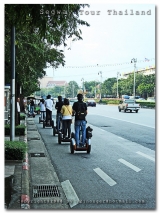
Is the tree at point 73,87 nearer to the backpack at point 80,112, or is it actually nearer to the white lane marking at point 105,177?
the backpack at point 80,112

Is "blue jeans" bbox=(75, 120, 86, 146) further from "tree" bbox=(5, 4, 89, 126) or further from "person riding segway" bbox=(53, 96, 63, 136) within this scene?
"person riding segway" bbox=(53, 96, 63, 136)

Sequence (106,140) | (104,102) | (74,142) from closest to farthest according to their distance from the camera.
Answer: (74,142) → (106,140) → (104,102)

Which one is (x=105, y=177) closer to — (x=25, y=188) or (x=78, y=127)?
(x=25, y=188)

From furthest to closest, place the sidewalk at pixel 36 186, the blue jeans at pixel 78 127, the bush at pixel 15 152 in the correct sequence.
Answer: the blue jeans at pixel 78 127 → the bush at pixel 15 152 → the sidewalk at pixel 36 186

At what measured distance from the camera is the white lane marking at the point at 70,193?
563cm

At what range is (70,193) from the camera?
20.6 ft

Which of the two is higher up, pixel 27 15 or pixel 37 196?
pixel 27 15

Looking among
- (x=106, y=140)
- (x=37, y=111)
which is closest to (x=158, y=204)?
(x=106, y=140)

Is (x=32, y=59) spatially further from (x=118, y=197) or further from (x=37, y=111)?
(x=37, y=111)

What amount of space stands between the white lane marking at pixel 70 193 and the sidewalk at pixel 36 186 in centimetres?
7

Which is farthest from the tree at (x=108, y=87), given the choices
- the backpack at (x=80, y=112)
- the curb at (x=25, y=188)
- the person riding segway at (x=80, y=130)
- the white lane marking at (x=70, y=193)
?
the white lane marking at (x=70, y=193)

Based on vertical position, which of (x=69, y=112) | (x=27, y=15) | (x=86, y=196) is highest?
(x=27, y=15)

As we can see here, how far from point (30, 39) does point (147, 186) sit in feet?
21.9

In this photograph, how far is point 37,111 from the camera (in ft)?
113
